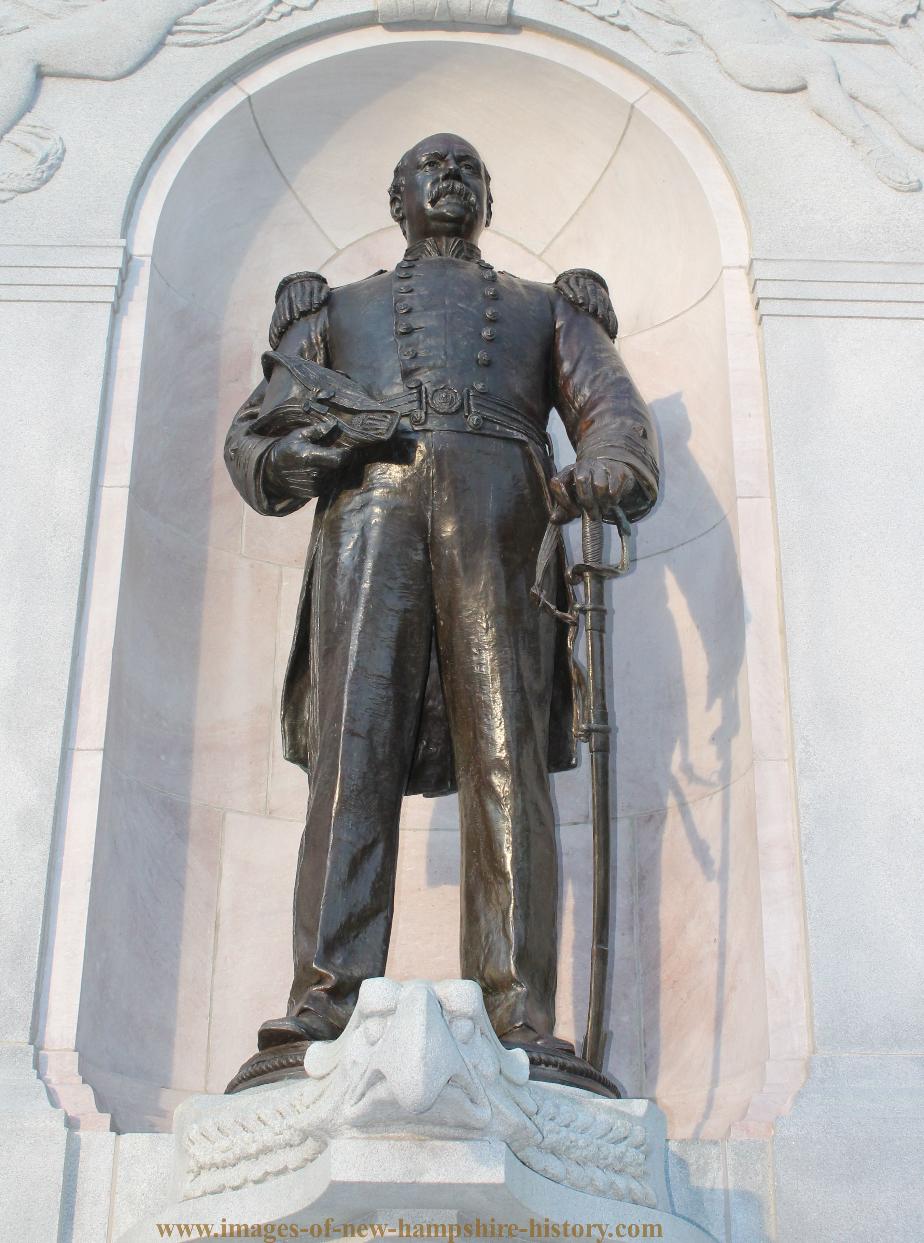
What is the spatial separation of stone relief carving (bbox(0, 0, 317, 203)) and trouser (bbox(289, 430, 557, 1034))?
232 centimetres

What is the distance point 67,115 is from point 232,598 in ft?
5.73

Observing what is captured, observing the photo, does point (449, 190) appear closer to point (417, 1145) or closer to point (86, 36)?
point (86, 36)

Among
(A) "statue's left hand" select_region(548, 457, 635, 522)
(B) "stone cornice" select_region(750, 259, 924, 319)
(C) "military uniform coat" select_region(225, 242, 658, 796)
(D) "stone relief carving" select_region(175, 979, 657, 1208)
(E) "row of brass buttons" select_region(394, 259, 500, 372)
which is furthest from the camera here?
(B) "stone cornice" select_region(750, 259, 924, 319)

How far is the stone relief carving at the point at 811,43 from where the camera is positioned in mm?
6070

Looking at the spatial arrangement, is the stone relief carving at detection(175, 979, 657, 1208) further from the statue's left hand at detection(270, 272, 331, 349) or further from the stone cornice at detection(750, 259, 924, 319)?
the stone cornice at detection(750, 259, 924, 319)

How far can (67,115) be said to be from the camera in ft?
20.0

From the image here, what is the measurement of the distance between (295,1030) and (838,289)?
10.2 feet

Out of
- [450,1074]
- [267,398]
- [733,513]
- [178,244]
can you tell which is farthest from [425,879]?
[450,1074]

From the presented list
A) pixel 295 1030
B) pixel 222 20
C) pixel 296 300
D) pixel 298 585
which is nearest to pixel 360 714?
pixel 295 1030

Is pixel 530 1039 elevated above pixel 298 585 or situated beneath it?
situated beneath

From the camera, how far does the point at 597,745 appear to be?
4.19 m

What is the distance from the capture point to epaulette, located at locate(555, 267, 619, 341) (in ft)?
16.1

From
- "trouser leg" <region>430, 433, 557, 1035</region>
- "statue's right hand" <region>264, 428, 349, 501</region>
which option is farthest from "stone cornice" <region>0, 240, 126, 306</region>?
"trouser leg" <region>430, 433, 557, 1035</region>

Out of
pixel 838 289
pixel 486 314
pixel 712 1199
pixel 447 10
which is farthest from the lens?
pixel 447 10
